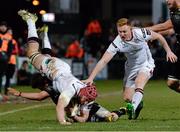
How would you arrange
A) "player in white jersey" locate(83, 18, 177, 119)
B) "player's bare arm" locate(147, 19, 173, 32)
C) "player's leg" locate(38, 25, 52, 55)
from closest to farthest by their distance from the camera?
"player in white jersey" locate(83, 18, 177, 119)
"player's bare arm" locate(147, 19, 173, 32)
"player's leg" locate(38, 25, 52, 55)

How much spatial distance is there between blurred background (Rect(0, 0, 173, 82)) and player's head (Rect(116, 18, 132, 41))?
1754cm

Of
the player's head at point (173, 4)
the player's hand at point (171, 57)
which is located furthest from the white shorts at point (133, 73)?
the player's head at point (173, 4)

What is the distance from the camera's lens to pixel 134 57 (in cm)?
1797

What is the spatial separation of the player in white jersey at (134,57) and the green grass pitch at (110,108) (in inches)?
19.9

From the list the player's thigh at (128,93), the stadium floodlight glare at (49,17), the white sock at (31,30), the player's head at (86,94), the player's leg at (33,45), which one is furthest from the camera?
the stadium floodlight glare at (49,17)

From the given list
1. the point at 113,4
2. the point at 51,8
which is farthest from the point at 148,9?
the point at 51,8

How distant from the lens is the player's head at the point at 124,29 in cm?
1720

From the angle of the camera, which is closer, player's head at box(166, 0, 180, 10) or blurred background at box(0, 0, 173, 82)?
player's head at box(166, 0, 180, 10)

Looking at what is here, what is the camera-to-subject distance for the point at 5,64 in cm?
2620

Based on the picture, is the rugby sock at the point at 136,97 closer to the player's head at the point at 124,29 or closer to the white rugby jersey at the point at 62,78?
the player's head at the point at 124,29

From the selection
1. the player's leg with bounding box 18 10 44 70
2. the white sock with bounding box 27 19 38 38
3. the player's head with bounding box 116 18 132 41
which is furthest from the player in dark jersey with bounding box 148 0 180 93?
the white sock with bounding box 27 19 38 38

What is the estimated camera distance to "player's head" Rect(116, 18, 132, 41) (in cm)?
1720

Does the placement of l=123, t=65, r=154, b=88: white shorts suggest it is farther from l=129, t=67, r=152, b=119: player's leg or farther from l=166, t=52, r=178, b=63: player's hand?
l=166, t=52, r=178, b=63: player's hand

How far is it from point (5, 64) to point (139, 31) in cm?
940
